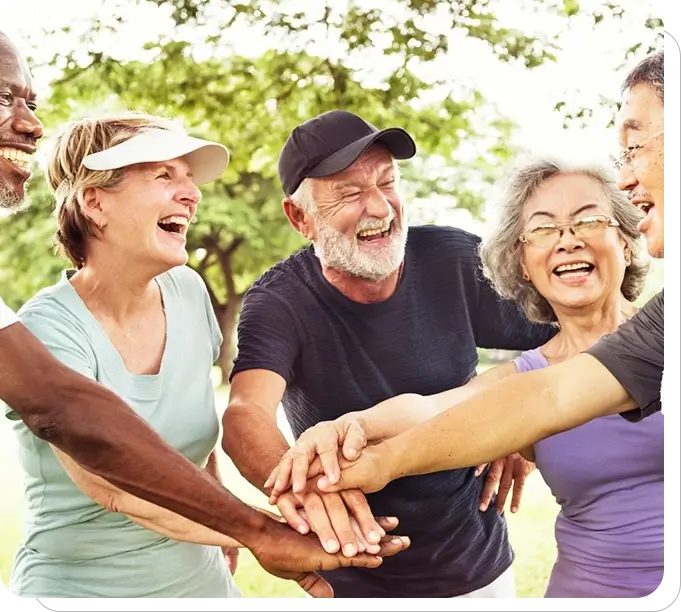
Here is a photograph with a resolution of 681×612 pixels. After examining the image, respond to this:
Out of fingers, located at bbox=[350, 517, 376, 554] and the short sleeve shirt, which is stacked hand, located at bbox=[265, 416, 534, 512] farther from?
the short sleeve shirt

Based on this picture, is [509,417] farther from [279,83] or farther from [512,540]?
[279,83]

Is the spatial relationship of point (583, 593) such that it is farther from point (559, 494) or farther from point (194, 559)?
point (194, 559)

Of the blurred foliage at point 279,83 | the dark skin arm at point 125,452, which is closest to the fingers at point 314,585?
the dark skin arm at point 125,452

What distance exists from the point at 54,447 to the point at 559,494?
117 cm

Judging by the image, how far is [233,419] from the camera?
211cm

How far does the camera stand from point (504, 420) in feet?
6.15

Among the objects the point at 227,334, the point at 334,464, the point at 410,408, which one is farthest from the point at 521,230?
the point at 227,334

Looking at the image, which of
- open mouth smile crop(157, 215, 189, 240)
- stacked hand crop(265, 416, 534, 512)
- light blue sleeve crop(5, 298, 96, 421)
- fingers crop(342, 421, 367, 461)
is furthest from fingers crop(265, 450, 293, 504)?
open mouth smile crop(157, 215, 189, 240)

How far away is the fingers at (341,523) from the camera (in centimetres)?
192

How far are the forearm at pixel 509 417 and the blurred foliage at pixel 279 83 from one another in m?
→ 0.74

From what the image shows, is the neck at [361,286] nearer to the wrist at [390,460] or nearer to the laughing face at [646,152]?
the wrist at [390,460]

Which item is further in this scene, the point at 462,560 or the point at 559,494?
the point at 462,560

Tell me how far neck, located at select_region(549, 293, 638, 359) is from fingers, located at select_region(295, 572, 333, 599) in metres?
0.81

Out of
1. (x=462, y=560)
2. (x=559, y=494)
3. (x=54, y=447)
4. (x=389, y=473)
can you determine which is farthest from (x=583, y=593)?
(x=54, y=447)
